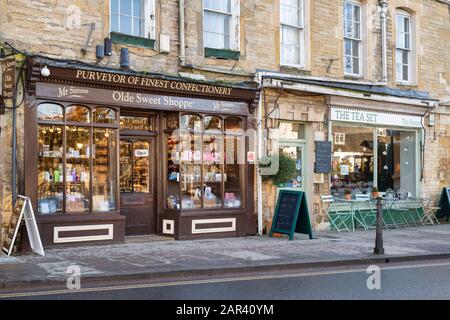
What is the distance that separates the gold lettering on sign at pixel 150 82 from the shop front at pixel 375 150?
3982mm

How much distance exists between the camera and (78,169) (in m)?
12.7

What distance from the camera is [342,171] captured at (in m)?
17.5

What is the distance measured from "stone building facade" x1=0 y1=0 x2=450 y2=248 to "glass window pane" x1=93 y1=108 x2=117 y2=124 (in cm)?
91

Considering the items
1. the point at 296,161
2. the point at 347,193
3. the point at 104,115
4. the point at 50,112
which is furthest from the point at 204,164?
the point at 347,193

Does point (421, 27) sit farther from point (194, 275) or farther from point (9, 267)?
point (9, 267)

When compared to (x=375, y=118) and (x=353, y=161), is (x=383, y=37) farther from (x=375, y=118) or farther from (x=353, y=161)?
(x=353, y=161)

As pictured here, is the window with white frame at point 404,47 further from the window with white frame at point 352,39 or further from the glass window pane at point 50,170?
the glass window pane at point 50,170

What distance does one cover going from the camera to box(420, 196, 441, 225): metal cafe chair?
1902cm

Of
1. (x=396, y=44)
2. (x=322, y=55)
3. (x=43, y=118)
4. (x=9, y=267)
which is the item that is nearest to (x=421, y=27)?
(x=396, y=44)

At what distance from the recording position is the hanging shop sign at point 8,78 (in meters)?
11.3

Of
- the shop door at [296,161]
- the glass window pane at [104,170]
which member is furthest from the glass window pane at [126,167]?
the shop door at [296,161]

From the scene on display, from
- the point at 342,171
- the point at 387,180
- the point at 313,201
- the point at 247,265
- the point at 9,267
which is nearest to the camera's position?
the point at 9,267

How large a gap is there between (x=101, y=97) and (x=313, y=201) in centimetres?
649

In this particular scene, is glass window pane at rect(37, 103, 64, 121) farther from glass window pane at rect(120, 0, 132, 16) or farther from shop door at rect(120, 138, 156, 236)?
glass window pane at rect(120, 0, 132, 16)
